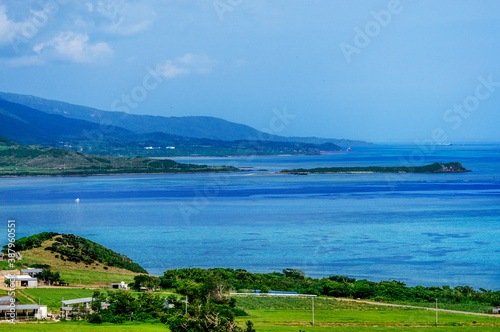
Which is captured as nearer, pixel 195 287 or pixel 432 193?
pixel 195 287

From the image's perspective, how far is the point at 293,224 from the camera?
44.9m

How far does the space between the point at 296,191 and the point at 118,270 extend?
44.3 metres

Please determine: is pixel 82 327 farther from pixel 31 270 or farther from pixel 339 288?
pixel 339 288

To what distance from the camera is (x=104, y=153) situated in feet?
513

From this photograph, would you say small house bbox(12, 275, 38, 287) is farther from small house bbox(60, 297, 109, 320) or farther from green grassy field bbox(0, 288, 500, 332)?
small house bbox(60, 297, 109, 320)

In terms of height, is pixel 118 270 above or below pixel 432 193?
below

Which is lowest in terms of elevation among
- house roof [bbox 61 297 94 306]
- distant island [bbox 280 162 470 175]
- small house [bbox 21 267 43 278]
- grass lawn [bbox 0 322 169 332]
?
grass lawn [bbox 0 322 169 332]

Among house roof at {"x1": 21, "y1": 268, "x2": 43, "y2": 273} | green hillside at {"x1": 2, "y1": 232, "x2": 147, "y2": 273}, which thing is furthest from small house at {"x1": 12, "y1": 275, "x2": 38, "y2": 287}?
green hillside at {"x1": 2, "y1": 232, "x2": 147, "y2": 273}

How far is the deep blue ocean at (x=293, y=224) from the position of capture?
3156 cm

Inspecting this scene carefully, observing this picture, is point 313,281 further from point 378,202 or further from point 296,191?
point 296,191

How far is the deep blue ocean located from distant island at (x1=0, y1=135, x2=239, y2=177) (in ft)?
83.2

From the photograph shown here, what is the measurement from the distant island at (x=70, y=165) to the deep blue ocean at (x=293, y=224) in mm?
25366

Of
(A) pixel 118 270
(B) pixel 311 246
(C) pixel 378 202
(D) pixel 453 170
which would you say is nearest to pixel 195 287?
(A) pixel 118 270

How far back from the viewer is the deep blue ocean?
3156cm
